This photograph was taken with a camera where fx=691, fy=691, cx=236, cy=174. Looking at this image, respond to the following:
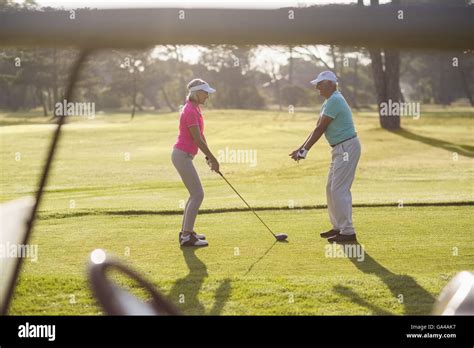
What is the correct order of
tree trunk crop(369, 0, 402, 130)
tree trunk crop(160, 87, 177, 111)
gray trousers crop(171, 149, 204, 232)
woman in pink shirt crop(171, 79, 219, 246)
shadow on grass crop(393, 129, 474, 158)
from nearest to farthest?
woman in pink shirt crop(171, 79, 219, 246)
gray trousers crop(171, 149, 204, 232)
shadow on grass crop(393, 129, 474, 158)
tree trunk crop(369, 0, 402, 130)
tree trunk crop(160, 87, 177, 111)

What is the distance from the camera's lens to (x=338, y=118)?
774 cm

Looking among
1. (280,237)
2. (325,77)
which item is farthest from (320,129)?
(280,237)

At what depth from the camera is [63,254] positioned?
23.4 feet

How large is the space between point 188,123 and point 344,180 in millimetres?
1859

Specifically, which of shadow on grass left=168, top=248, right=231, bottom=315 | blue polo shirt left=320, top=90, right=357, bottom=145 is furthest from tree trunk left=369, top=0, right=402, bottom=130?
shadow on grass left=168, top=248, right=231, bottom=315

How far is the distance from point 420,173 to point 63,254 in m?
12.7

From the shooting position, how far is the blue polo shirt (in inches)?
302

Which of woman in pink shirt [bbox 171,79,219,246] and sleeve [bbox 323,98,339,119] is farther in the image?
sleeve [bbox 323,98,339,119]

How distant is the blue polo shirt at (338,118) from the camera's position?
766 cm

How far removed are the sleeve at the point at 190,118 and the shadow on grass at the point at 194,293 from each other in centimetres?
177

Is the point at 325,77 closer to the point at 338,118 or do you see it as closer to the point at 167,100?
the point at 338,118

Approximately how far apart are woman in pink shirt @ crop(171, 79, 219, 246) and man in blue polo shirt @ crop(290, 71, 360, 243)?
3.53 feet

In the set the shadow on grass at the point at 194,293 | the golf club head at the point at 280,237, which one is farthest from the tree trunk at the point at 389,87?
the shadow on grass at the point at 194,293

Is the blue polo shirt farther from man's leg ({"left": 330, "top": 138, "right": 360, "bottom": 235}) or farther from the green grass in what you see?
the green grass
